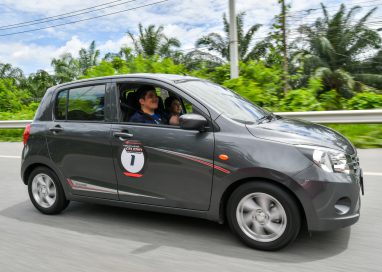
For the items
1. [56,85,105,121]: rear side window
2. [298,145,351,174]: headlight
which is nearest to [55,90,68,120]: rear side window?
[56,85,105,121]: rear side window

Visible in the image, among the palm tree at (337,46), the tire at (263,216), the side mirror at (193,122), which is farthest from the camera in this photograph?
the palm tree at (337,46)

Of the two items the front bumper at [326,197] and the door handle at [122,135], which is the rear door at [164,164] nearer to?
the door handle at [122,135]

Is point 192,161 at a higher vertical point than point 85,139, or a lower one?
lower

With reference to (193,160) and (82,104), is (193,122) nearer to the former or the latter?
(193,160)

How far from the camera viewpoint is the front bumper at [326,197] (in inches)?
140

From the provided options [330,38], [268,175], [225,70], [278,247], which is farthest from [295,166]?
[330,38]

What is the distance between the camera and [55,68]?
3059 cm

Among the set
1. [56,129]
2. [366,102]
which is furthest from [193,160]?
[366,102]

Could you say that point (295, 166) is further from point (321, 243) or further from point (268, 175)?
point (321, 243)

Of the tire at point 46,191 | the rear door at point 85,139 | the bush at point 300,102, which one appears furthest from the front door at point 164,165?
the bush at point 300,102

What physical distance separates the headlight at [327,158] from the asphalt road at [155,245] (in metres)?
0.71

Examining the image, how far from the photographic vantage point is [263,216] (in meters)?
3.79

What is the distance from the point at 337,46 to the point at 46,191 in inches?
835

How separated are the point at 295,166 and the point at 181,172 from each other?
3.49 ft
